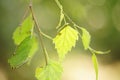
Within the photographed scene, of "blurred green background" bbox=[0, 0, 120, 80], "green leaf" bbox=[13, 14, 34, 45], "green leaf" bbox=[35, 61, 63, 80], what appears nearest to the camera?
"green leaf" bbox=[35, 61, 63, 80]

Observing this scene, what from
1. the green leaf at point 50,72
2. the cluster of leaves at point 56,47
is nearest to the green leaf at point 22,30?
the cluster of leaves at point 56,47

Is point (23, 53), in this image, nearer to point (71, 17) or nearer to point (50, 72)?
point (50, 72)

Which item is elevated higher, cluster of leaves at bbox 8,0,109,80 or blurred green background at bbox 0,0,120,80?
cluster of leaves at bbox 8,0,109,80

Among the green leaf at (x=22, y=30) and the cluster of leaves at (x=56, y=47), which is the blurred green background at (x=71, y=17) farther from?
the cluster of leaves at (x=56, y=47)

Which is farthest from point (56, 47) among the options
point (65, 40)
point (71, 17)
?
point (71, 17)

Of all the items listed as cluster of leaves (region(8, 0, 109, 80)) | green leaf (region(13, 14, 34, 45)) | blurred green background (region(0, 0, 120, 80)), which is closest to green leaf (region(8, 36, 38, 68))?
cluster of leaves (region(8, 0, 109, 80))

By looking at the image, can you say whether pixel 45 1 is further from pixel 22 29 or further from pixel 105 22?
pixel 22 29

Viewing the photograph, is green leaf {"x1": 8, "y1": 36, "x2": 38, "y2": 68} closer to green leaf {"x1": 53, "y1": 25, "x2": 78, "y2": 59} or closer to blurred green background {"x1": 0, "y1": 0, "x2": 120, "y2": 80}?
green leaf {"x1": 53, "y1": 25, "x2": 78, "y2": 59}
